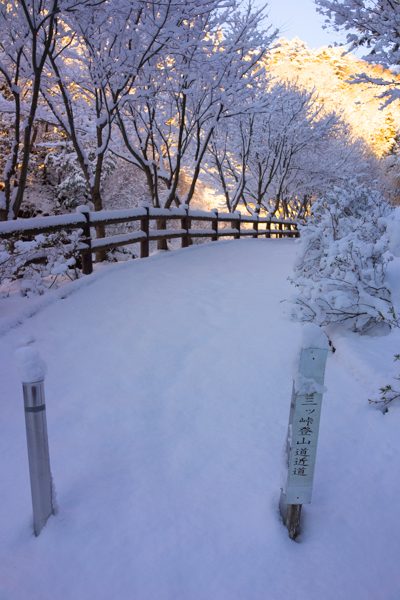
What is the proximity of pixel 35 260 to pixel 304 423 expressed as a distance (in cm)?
463

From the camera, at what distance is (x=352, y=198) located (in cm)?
547

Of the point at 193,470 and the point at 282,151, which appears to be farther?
the point at 282,151

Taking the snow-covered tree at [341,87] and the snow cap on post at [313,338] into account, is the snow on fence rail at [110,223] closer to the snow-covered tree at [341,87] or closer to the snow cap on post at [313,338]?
the snow cap on post at [313,338]

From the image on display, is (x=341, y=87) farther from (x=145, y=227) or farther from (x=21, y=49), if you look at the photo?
(x=21, y=49)

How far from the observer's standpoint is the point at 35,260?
5395mm

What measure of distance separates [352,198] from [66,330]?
417 centimetres

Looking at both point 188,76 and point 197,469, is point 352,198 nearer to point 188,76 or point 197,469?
point 197,469

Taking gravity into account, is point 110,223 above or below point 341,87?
below

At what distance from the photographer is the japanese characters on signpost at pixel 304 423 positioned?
5.72 ft

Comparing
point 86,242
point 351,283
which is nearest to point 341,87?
point 86,242

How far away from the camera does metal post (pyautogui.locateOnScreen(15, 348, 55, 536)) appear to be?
187 centimetres

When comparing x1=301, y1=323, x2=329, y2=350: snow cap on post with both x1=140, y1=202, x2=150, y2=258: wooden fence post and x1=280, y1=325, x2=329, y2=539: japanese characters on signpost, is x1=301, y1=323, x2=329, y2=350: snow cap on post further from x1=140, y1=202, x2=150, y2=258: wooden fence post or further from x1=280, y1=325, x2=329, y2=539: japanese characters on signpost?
x1=140, y1=202, x2=150, y2=258: wooden fence post

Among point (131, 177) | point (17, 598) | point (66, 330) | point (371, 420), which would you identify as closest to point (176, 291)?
point (66, 330)

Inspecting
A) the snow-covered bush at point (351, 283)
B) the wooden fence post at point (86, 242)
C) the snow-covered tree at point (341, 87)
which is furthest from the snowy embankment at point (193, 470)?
the snow-covered tree at point (341, 87)
